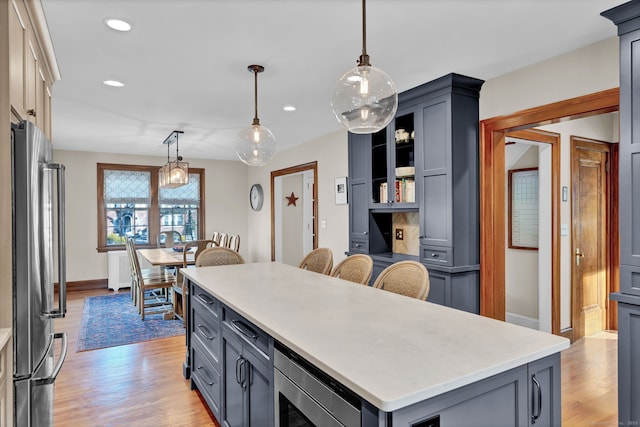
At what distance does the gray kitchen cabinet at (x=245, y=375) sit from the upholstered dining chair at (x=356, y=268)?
43.7 inches

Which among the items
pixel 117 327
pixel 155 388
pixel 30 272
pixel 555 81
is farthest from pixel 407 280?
pixel 117 327

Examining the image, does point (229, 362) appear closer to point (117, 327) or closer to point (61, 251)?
point (61, 251)

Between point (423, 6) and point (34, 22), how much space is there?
204 centimetres

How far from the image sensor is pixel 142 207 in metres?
7.45

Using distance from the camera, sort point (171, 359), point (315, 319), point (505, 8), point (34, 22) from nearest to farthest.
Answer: point (315, 319) → point (34, 22) → point (505, 8) → point (171, 359)

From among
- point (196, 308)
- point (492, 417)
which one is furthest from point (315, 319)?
point (196, 308)

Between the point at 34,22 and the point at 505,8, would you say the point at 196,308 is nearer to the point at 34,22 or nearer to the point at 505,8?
the point at 34,22

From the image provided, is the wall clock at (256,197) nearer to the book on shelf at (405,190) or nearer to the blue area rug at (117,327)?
the blue area rug at (117,327)

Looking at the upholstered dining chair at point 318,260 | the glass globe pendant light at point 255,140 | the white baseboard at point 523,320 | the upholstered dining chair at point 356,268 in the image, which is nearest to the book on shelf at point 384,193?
the upholstered dining chair at point 318,260

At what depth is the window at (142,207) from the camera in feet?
23.5

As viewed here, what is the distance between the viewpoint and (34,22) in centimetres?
203

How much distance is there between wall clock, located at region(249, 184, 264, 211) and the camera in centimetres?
786

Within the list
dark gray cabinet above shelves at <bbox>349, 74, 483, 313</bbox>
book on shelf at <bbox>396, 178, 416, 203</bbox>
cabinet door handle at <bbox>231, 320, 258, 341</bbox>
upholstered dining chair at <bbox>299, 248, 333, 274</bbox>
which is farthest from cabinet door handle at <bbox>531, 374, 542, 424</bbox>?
book on shelf at <bbox>396, 178, 416, 203</bbox>

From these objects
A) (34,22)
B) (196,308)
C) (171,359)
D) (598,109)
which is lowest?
(171,359)
